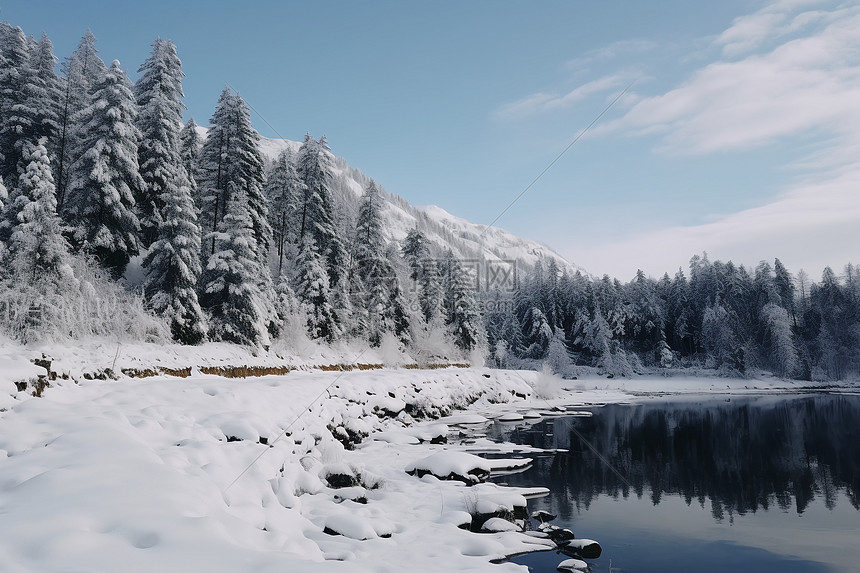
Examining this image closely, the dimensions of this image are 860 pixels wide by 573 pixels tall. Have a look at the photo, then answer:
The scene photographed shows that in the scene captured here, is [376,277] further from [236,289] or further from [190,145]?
[236,289]

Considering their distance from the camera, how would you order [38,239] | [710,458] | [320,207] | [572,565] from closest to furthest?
[572,565] → [38,239] → [710,458] → [320,207]

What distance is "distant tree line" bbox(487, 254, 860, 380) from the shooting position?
6406cm

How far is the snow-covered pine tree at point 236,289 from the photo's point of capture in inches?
947

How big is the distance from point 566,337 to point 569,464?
63.6 meters

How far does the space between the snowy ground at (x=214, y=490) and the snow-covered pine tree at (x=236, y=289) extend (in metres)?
9.46

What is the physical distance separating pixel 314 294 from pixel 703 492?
82.9 feet

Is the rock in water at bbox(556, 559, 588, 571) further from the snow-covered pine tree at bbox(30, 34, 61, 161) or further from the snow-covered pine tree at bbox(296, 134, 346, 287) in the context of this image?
the snow-covered pine tree at bbox(30, 34, 61, 161)

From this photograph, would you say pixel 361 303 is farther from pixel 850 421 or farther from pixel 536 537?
pixel 850 421

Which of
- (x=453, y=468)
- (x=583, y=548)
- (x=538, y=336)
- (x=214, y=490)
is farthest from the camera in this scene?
(x=538, y=336)

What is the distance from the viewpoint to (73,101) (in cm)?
3322

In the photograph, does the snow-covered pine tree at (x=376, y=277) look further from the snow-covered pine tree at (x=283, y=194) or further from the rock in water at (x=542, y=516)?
the rock in water at (x=542, y=516)

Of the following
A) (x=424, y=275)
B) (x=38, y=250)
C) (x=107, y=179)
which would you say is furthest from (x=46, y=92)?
(x=424, y=275)

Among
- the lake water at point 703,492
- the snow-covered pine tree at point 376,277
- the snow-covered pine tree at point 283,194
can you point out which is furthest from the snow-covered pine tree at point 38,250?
the snow-covered pine tree at point 376,277

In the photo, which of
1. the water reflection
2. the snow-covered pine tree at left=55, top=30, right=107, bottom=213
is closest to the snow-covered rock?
the water reflection
